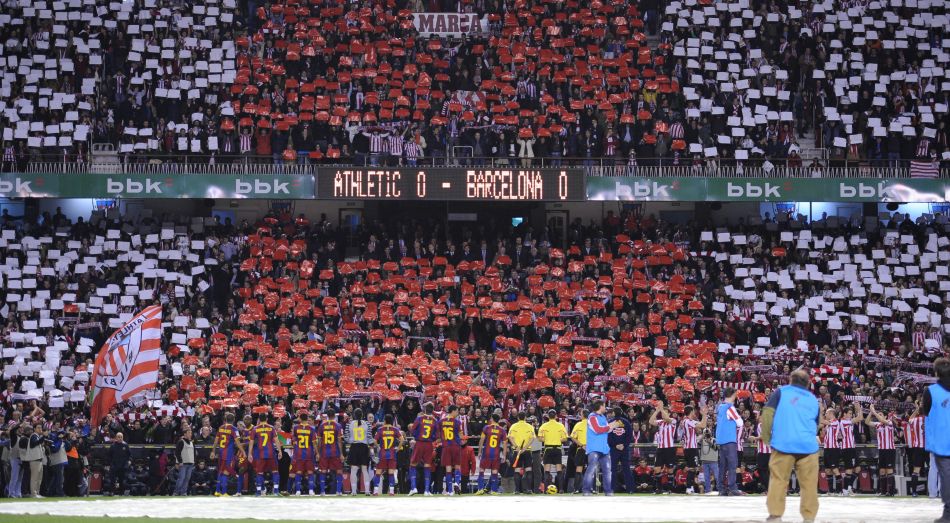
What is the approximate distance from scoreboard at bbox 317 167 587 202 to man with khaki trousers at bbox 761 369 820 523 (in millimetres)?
22202

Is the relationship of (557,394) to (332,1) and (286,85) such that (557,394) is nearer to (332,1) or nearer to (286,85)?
(286,85)

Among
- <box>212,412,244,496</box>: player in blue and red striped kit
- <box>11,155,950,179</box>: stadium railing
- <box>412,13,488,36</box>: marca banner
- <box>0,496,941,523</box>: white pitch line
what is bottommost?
<box>0,496,941,523</box>: white pitch line

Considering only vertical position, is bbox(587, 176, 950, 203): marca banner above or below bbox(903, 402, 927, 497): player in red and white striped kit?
above

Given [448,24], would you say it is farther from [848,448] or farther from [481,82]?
[848,448]

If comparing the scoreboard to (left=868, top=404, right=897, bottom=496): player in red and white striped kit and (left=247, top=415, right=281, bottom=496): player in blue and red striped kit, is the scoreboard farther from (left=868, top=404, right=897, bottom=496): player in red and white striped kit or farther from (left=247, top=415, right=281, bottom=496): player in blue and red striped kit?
(left=868, top=404, right=897, bottom=496): player in red and white striped kit

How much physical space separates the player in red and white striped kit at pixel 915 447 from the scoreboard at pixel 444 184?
13061 millimetres

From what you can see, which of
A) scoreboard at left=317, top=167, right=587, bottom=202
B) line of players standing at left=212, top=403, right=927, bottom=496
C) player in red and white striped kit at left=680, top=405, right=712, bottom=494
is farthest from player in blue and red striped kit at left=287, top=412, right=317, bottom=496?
scoreboard at left=317, top=167, right=587, bottom=202

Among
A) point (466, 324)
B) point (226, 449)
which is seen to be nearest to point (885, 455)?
point (466, 324)

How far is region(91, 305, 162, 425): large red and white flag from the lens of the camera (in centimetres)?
2638

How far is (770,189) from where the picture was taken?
125 feet

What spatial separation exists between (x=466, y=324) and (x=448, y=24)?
513 inches

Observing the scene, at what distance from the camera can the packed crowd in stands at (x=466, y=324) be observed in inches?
1111

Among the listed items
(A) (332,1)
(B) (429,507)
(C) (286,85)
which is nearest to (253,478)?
(B) (429,507)

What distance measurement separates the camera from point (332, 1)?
4334 centimetres
